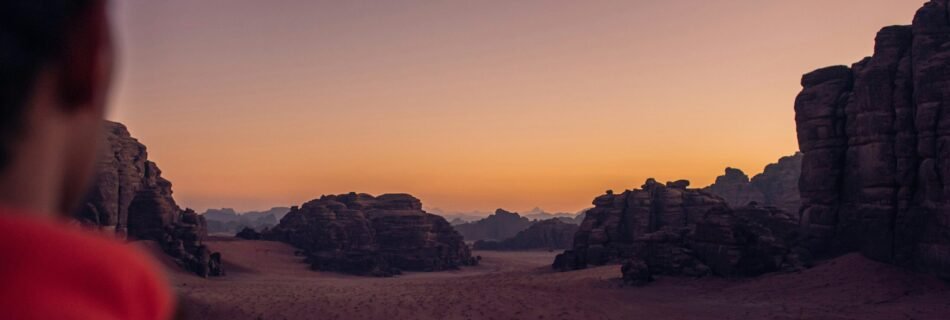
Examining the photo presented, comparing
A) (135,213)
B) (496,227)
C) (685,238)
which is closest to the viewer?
(685,238)

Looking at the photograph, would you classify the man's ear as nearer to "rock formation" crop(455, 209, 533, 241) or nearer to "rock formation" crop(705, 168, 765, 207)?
"rock formation" crop(705, 168, 765, 207)

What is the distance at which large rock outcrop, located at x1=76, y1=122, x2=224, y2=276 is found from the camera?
1721 inches

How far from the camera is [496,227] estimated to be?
5098 inches

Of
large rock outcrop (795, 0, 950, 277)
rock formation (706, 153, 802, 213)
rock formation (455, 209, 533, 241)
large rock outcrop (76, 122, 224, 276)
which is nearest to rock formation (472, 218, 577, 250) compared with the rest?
rock formation (706, 153, 802, 213)

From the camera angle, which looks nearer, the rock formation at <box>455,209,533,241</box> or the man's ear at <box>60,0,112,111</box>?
the man's ear at <box>60,0,112,111</box>

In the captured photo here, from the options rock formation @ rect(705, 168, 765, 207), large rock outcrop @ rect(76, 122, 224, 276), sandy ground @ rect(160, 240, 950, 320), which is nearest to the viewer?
A: sandy ground @ rect(160, 240, 950, 320)

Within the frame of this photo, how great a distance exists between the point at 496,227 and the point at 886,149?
331 feet

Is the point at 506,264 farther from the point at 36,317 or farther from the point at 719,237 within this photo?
the point at 36,317

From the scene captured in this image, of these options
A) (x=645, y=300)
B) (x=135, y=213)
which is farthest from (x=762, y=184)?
(x=135, y=213)

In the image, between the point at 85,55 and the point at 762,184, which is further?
the point at 762,184

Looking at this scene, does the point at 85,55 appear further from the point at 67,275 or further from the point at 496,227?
the point at 496,227

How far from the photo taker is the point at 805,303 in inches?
1004

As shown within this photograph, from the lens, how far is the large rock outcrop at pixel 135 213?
43719 mm

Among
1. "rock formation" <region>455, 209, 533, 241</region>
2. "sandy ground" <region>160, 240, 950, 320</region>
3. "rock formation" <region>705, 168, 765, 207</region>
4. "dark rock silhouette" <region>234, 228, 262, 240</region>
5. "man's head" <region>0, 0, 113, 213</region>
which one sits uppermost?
"rock formation" <region>705, 168, 765, 207</region>
